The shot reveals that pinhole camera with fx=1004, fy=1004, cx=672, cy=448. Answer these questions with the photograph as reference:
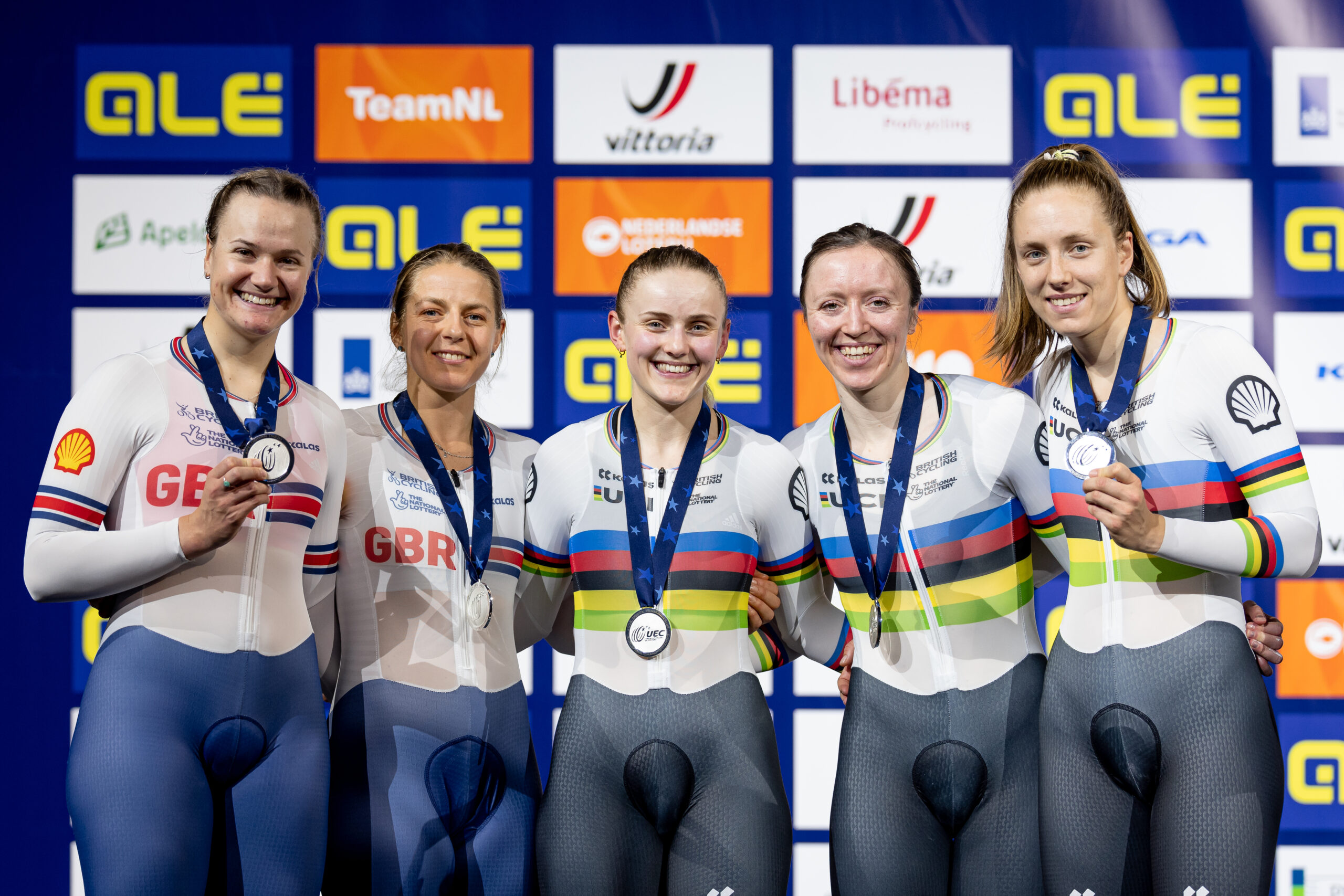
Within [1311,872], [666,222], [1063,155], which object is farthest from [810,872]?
[1063,155]

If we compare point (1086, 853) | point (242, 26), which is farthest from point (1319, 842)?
point (242, 26)

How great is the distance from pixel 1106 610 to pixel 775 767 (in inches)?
27.9

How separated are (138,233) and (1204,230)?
4.00 metres

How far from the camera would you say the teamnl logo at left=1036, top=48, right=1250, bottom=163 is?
3760 mm

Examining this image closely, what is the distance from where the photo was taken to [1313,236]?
3.77 meters

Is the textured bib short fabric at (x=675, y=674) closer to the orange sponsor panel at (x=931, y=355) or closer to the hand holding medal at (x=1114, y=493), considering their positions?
the hand holding medal at (x=1114, y=493)

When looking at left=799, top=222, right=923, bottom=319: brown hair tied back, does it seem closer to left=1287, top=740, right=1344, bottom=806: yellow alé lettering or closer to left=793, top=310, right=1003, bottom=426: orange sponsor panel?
left=793, top=310, right=1003, bottom=426: orange sponsor panel

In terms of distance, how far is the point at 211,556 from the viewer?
1906 millimetres

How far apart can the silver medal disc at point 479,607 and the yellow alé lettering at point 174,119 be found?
8.44 ft

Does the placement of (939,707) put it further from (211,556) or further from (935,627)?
(211,556)

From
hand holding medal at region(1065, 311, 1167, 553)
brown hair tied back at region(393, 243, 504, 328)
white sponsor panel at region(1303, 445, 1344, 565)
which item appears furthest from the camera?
white sponsor panel at region(1303, 445, 1344, 565)

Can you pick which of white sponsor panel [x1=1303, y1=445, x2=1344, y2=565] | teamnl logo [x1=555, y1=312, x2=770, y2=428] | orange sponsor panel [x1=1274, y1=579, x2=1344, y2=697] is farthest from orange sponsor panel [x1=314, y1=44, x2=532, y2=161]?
orange sponsor panel [x1=1274, y1=579, x2=1344, y2=697]

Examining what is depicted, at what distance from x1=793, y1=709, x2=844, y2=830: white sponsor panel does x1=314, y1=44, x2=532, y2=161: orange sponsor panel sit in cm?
238

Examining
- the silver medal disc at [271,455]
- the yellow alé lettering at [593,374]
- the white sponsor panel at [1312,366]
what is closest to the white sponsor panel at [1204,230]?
the white sponsor panel at [1312,366]
